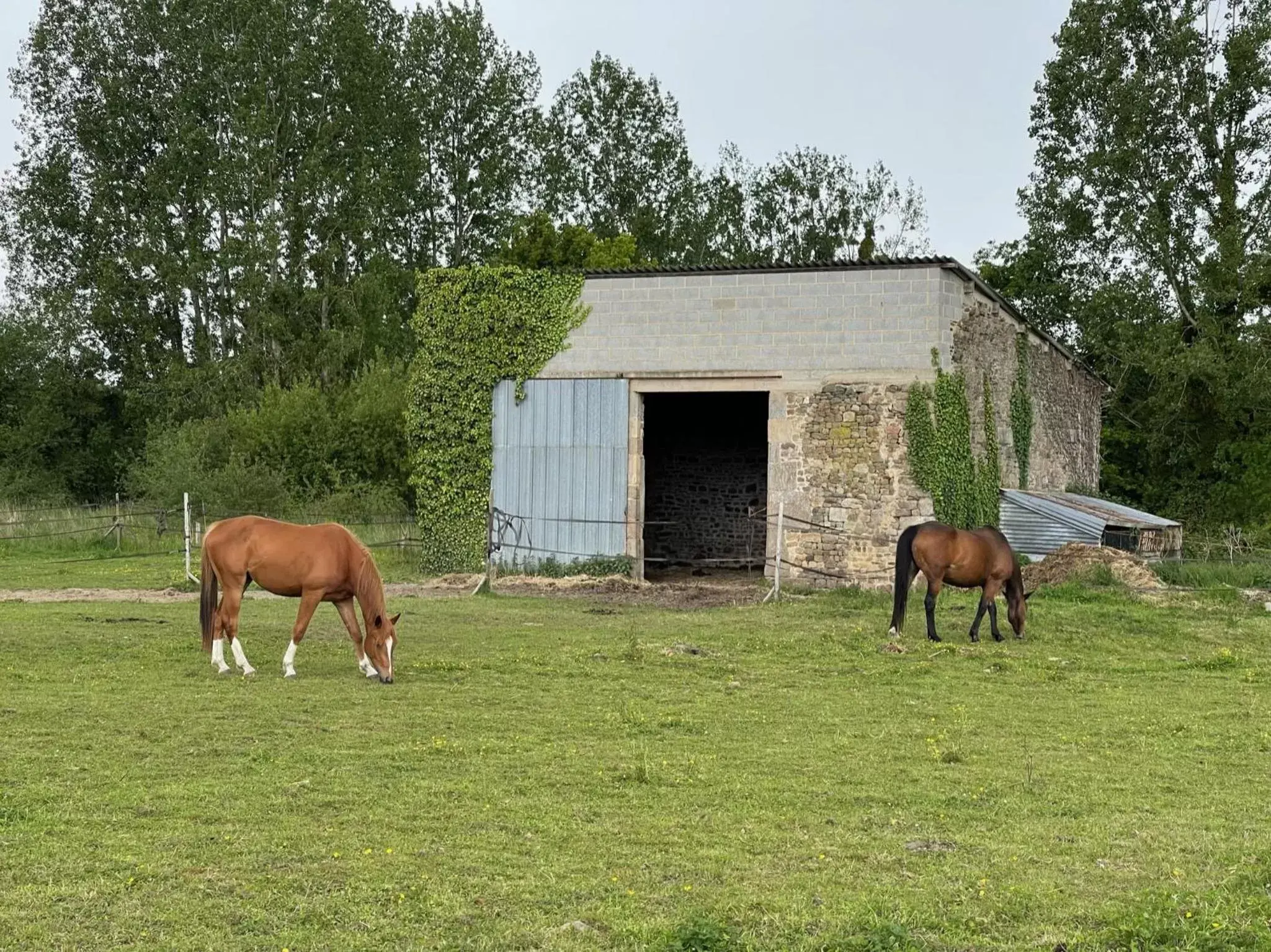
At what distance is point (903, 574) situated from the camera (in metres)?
12.7

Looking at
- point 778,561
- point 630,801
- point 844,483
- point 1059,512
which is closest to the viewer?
point 630,801

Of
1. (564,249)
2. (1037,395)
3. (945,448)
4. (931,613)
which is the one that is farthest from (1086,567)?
(564,249)

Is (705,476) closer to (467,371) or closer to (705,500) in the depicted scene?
(705,500)

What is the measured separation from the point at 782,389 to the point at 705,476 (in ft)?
21.0

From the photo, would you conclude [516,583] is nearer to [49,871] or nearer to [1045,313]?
[49,871]

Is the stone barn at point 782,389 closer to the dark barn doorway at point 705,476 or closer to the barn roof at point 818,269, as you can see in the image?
the barn roof at point 818,269

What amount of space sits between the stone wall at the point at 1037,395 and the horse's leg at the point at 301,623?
36.6 feet

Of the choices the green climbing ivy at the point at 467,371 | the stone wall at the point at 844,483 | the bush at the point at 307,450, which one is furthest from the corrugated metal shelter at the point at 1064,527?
the bush at the point at 307,450

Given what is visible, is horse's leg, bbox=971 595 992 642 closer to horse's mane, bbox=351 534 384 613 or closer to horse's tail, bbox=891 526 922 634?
horse's tail, bbox=891 526 922 634

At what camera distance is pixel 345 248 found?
36188mm

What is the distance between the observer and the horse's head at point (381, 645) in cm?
961

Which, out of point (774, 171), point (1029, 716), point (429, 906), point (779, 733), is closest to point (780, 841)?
point (429, 906)

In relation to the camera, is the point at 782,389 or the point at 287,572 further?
the point at 782,389

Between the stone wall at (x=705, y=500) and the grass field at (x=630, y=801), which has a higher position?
the stone wall at (x=705, y=500)
